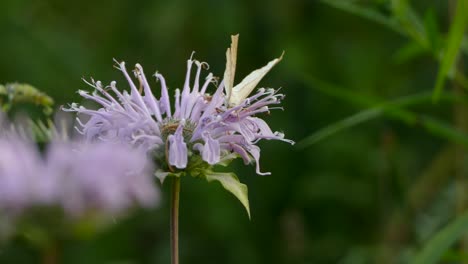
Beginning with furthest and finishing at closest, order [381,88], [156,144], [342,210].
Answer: [381,88] → [342,210] → [156,144]

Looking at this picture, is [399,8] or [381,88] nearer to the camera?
[399,8]

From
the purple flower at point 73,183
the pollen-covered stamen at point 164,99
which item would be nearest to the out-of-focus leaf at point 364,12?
the pollen-covered stamen at point 164,99

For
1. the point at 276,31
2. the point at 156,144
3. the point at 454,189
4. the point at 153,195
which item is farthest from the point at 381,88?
the point at 153,195

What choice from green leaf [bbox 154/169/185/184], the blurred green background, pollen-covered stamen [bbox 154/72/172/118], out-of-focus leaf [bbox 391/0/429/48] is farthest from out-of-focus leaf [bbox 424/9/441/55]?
the blurred green background

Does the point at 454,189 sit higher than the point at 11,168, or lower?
higher

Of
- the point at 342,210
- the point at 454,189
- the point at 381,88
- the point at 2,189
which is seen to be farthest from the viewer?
the point at 381,88

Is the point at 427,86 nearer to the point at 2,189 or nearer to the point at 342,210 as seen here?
the point at 342,210

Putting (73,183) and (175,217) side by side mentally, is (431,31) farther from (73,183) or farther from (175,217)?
(73,183)
